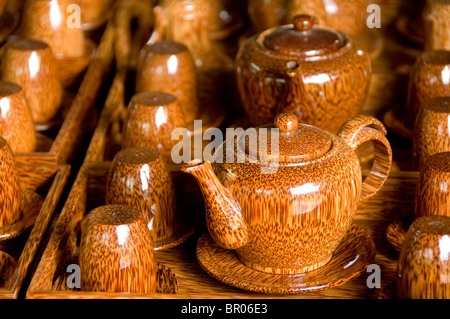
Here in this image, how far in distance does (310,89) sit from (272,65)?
67mm

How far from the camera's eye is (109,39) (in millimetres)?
1383

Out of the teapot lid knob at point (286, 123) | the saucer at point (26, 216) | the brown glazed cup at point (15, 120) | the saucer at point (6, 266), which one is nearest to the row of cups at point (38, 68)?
the brown glazed cup at point (15, 120)

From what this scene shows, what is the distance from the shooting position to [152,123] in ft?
3.41

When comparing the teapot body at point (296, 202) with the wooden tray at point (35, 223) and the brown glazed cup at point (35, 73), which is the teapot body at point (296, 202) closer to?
the wooden tray at point (35, 223)

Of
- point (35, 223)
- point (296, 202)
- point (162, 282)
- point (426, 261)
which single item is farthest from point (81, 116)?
point (426, 261)

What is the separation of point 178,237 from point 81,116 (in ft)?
1.19

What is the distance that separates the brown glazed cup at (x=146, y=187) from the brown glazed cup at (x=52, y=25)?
50cm

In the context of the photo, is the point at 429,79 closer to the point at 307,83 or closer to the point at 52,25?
the point at 307,83

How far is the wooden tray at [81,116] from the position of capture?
106 centimetres

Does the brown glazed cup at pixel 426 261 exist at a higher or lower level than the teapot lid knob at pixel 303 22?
lower
